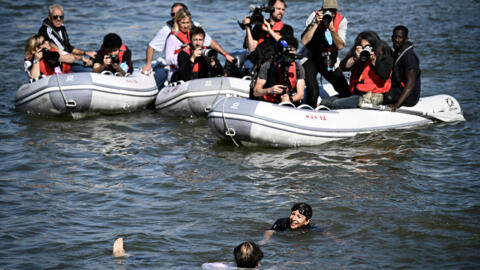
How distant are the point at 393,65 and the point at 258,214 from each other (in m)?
3.50

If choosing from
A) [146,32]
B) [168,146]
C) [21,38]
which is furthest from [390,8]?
[168,146]

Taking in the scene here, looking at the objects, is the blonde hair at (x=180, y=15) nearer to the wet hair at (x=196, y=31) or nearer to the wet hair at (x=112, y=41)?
the wet hair at (x=196, y=31)

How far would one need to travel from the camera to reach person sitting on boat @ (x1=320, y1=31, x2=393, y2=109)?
9242 mm

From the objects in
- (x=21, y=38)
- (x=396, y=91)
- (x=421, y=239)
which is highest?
(x=21, y=38)

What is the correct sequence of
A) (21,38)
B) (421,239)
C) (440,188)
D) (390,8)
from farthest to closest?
(390,8), (21,38), (440,188), (421,239)

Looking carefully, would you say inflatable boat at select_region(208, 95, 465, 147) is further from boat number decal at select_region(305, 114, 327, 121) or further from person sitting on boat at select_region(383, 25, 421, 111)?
person sitting on boat at select_region(383, 25, 421, 111)

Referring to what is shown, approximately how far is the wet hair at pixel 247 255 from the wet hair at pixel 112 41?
6.11 metres

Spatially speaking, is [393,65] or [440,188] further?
[393,65]

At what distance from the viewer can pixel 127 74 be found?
11.4 m

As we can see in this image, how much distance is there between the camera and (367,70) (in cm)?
951

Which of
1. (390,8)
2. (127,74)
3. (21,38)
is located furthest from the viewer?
(390,8)

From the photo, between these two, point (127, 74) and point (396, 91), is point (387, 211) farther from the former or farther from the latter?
point (127, 74)

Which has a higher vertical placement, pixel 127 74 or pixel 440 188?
pixel 127 74

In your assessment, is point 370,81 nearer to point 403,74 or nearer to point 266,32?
point 403,74
